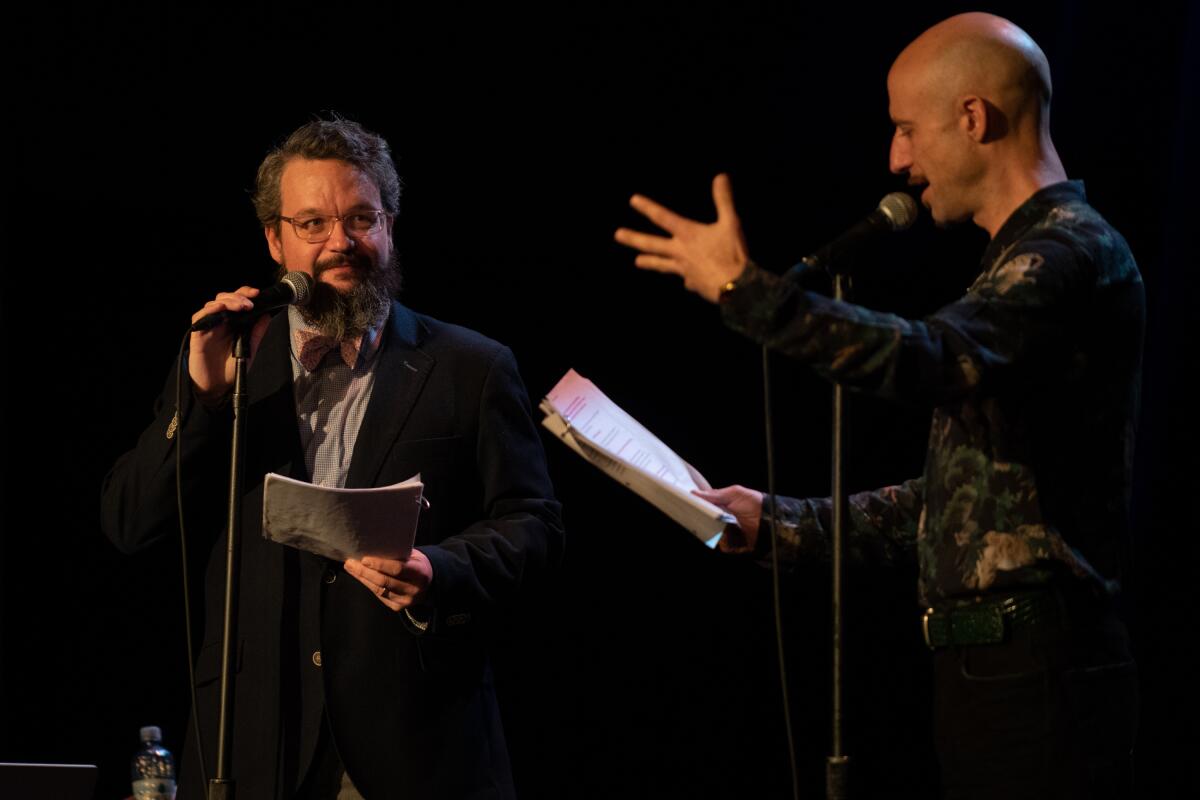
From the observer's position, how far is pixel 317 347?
8.93ft

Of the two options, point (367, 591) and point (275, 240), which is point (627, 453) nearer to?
point (367, 591)

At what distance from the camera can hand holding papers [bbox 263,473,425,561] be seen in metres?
2.12

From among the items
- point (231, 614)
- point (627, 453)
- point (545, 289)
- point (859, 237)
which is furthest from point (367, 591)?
point (545, 289)

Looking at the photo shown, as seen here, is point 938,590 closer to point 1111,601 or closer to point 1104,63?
point 1111,601

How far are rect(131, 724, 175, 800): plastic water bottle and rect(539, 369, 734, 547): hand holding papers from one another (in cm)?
176

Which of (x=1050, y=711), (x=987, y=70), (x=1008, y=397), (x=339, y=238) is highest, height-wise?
(x=987, y=70)

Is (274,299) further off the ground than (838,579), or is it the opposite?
(274,299)

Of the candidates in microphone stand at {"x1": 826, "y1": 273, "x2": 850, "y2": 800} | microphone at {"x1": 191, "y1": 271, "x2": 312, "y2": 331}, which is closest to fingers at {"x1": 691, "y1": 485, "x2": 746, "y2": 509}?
microphone stand at {"x1": 826, "y1": 273, "x2": 850, "y2": 800}

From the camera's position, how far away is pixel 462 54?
4004 mm

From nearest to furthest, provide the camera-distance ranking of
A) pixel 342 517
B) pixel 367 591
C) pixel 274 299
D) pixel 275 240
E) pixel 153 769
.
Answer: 1. pixel 342 517
2. pixel 274 299
3. pixel 367 591
4. pixel 275 240
5. pixel 153 769

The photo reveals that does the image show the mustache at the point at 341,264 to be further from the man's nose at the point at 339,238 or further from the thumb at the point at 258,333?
the thumb at the point at 258,333

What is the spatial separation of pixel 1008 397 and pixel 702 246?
1.64 feet

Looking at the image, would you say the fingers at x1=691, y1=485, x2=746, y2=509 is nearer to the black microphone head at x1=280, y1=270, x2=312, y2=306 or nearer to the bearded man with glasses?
the bearded man with glasses

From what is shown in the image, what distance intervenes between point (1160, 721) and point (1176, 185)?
4.35 feet
